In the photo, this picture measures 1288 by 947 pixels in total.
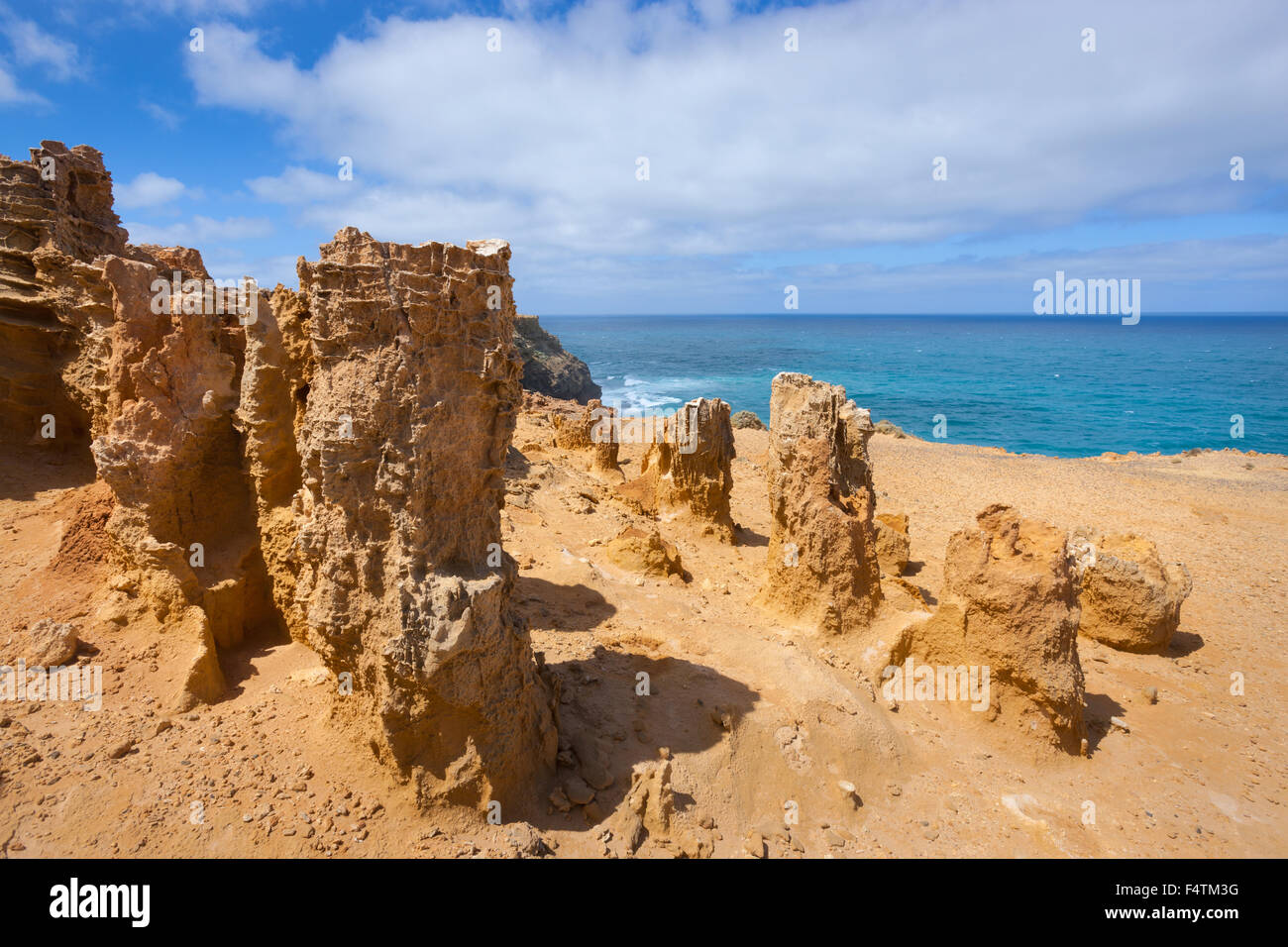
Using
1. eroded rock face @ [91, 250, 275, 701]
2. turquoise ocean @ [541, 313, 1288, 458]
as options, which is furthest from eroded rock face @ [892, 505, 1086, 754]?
turquoise ocean @ [541, 313, 1288, 458]

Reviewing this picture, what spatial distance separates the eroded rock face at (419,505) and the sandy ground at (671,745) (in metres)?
0.56

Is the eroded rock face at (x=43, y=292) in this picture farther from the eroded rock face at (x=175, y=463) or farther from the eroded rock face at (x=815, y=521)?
the eroded rock face at (x=815, y=521)

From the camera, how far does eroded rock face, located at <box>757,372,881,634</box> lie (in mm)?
8031

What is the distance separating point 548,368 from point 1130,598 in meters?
31.2

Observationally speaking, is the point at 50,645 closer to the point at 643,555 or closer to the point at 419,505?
the point at 419,505

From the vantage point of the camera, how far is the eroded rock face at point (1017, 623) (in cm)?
673

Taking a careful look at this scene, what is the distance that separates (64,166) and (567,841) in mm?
10161

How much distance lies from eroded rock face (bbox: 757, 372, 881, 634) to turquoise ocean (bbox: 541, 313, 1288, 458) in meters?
35.0

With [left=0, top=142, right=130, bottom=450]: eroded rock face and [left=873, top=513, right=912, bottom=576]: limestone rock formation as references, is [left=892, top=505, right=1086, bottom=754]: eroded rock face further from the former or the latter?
[left=0, top=142, right=130, bottom=450]: eroded rock face

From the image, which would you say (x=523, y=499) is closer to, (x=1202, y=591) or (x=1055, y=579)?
(x=1055, y=579)

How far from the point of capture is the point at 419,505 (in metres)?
4.52

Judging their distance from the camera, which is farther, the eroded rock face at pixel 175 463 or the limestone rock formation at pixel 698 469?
the limestone rock formation at pixel 698 469

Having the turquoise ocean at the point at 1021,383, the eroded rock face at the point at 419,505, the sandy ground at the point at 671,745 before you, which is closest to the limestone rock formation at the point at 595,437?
the sandy ground at the point at 671,745

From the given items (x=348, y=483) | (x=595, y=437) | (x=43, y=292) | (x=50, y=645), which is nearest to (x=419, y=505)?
(x=348, y=483)
